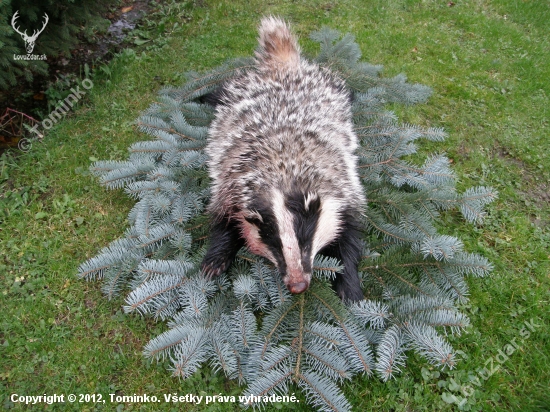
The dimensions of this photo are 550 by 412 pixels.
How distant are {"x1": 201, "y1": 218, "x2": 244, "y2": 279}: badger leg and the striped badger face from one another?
0.32m

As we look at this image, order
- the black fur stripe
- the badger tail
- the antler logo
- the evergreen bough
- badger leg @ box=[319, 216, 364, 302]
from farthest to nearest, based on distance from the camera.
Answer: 1. the badger tail
2. the antler logo
3. badger leg @ box=[319, 216, 364, 302]
4. the black fur stripe
5. the evergreen bough

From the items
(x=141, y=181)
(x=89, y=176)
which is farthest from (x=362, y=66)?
(x=89, y=176)

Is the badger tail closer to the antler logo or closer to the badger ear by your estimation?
the badger ear

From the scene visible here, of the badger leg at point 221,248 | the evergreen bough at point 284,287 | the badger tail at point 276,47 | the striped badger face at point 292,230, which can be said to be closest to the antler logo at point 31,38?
the evergreen bough at point 284,287

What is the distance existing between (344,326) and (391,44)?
4896 mm

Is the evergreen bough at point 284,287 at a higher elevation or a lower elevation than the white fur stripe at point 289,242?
lower

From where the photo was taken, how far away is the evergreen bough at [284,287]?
8.29 feet

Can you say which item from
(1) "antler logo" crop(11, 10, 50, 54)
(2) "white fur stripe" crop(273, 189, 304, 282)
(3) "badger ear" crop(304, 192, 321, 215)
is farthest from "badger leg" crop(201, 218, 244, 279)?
(1) "antler logo" crop(11, 10, 50, 54)

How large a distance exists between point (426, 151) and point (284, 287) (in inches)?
104

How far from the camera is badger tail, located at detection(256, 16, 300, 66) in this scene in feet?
14.6

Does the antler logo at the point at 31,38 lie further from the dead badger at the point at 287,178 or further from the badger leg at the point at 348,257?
the badger leg at the point at 348,257

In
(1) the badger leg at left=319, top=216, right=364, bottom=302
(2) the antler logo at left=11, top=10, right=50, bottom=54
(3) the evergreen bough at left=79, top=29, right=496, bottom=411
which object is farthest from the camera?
(2) the antler logo at left=11, top=10, right=50, bottom=54

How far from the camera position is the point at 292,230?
104 inches

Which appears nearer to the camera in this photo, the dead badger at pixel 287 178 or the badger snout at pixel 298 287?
the badger snout at pixel 298 287
